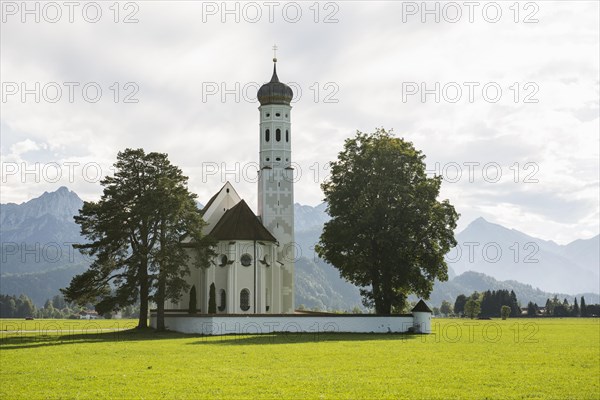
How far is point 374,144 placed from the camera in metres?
52.9

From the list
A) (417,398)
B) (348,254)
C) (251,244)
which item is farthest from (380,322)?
(417,398)

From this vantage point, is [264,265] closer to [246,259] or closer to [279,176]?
[246,259]

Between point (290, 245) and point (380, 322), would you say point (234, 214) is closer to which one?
point (290, 245)

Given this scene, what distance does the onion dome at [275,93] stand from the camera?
2507 inches

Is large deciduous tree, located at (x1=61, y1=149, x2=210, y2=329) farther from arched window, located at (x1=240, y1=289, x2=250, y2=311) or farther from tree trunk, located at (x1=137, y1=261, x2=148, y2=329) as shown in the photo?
arched window, located at (x1=240, y1=289, x2=250, y2=311)

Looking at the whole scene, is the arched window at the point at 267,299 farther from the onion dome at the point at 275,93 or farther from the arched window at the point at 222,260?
the onion dome at the point at 275,93

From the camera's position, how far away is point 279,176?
62.9 metres

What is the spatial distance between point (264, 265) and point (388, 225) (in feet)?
42.6

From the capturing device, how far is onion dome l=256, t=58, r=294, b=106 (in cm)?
6369

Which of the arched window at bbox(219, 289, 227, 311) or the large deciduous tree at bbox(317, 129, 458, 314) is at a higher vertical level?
the large deciduous tree at bbox(317, 129, 458, 314)

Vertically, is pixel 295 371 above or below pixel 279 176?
below

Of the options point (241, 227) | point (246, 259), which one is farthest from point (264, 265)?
point (241, 227)

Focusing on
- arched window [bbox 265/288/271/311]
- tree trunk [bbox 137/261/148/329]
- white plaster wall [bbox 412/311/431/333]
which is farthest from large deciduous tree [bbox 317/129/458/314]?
tree trunk [bbox 137/261/148/329]

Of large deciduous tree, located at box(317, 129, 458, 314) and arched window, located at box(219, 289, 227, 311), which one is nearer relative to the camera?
large deciduous tree, located at box(317, 129, 458, 314)
